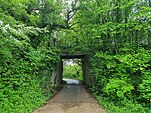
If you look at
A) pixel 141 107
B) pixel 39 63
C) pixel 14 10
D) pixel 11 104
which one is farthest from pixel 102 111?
pixel 14 10

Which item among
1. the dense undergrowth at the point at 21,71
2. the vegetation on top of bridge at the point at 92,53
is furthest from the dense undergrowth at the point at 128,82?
the dense undergrowth at the point at 21,71

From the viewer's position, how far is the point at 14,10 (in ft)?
29.7

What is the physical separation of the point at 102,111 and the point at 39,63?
4.71 m

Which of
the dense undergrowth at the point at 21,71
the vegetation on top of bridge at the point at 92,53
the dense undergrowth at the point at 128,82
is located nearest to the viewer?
the dense undergrowth at the point at 21,71

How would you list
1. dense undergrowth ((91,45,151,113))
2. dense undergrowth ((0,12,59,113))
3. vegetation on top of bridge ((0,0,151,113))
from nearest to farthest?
dense undergrowth ((0,12,59,113)), vegetation on top of bridge ((0,0,151,113)), dense undergrowth ((91,45,151,113))

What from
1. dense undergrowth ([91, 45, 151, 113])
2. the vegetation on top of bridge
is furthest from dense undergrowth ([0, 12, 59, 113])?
dense undergrowth ([91, 45, 151, 113])

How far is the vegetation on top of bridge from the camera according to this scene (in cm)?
821

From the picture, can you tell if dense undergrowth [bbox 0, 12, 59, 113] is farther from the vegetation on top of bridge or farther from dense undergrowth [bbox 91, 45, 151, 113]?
dense undergrowth [bbox 91, 45, 151, 113]

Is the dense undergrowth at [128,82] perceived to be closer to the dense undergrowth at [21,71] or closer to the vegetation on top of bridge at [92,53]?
the vegetation on top of bridge at [92,53]

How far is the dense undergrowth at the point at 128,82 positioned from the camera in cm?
878

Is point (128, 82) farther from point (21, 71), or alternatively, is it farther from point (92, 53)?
point (21, 71)

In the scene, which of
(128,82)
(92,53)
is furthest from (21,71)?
(92,53)

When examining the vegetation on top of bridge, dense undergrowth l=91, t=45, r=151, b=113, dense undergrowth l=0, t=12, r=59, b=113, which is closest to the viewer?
dense undergrowth l=0, t=12, r=59, b=113

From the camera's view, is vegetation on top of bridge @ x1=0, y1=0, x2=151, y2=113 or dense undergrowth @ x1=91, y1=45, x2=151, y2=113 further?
dense undergrowth @ x1=91, y1=45, x2=151, y2=113
